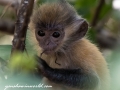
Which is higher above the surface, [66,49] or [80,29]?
[80,29]

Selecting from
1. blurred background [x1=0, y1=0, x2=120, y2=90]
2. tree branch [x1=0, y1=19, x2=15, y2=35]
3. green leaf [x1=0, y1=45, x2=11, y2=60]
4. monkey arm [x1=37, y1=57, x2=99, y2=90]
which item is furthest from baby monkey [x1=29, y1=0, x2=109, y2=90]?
tree branch [x1=0, y1=19, x2=15, y2=35]

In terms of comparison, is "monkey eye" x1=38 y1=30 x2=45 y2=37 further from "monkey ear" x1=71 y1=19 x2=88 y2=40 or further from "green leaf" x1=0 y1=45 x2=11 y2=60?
"green leaf" x1=0 y1=45 x2=11 y2=60

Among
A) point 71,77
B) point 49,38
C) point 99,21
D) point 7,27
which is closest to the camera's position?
point 71,77

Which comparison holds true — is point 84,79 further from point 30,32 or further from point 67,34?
point 30,32

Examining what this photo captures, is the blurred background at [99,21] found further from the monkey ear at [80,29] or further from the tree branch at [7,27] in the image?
the monkey ear at [80,29]

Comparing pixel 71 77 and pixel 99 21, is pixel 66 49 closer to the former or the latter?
pixel 71 77

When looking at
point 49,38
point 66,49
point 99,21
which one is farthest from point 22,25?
point 99,21

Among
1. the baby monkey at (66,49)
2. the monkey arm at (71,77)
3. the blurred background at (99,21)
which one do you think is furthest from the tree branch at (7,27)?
the monkey arm at (71,77)

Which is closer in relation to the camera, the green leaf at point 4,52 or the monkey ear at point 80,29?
the green leaf at point 4,52

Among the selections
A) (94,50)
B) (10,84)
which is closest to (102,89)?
(94,50)
